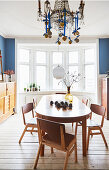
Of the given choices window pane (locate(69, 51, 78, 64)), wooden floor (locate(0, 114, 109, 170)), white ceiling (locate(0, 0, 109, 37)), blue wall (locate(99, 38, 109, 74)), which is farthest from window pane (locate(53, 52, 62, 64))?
wooden floor (locate(0, 114, 109, 170))

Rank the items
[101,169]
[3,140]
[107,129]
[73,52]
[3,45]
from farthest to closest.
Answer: [73,52]
[3,45]
[107,129]
[3,140]
[101,169]

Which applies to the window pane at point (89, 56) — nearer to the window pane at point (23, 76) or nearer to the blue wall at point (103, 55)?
the blue wall at point (103, 55)

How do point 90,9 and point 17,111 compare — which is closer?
point 90,9

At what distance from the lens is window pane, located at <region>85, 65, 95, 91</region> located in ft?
16.6

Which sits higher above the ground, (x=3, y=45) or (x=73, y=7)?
(x=73, y=7)

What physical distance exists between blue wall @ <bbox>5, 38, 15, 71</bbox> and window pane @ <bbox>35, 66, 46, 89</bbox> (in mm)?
1162

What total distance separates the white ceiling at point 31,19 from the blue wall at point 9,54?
25cm

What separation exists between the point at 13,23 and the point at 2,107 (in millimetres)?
2532

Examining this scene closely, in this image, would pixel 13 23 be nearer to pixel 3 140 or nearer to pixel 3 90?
pixel 3 90

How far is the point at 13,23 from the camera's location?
3656mm

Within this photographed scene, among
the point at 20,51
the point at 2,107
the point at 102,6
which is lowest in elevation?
the point at 2,107

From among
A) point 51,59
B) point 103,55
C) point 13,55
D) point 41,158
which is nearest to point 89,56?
point 103,55

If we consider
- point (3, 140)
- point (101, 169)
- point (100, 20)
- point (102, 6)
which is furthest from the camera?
point (100, 20)

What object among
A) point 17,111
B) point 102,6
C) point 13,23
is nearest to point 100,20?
point 102,6
